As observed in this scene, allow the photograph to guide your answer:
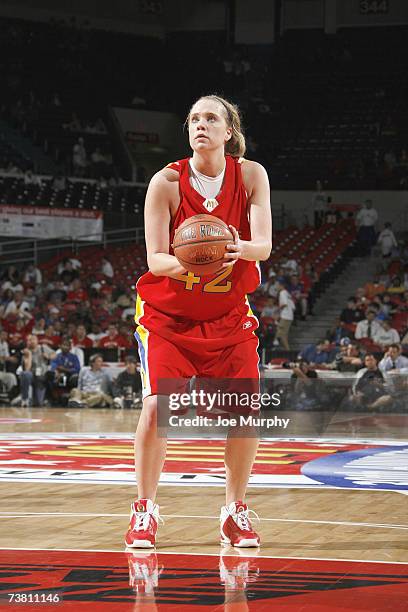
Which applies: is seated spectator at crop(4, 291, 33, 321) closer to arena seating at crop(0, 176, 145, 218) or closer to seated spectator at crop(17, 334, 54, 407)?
seated spectator at crop(17, 334, 54, 407)

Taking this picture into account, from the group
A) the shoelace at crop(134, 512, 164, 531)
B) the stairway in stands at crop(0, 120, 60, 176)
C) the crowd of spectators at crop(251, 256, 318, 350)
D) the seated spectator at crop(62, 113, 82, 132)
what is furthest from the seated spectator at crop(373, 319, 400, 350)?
the seated spectator at crop(62, 113, 82, 132)

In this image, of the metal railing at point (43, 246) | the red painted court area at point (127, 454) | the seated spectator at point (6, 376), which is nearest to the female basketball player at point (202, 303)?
the red painted court area at point (127, 454)

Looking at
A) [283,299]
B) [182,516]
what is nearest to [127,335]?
[283,299]

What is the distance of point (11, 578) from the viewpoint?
13.6 feet

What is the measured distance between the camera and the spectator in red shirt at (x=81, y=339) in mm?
17719

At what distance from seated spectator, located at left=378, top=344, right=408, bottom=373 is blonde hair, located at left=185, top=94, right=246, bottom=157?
9.85 m

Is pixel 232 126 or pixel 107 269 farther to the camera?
pixel 107 269

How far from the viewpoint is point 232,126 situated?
524 cm

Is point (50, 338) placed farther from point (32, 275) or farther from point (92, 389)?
point (32, 275)

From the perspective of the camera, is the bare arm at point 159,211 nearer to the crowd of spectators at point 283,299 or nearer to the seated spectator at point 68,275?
the crowd of spectators at point 283,299

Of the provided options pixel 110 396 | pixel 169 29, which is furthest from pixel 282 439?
pixel 169 29

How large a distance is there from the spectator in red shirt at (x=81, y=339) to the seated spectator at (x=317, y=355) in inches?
143

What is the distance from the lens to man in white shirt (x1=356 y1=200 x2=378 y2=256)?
25.3 meters

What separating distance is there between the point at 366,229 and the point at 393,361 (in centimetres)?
1081
